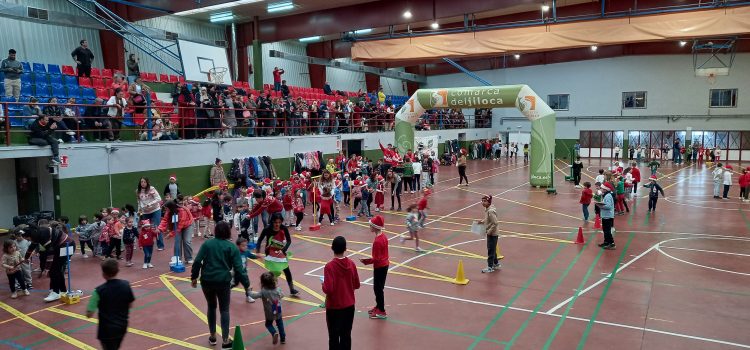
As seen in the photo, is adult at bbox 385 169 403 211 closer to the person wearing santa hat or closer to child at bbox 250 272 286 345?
the person wearing santa hat

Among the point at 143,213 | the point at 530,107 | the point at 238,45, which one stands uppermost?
the point at 238,45

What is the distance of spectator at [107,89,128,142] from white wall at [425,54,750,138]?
A: 40390 millimetres

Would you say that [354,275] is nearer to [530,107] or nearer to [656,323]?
[656,323]

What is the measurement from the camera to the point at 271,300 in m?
7.13

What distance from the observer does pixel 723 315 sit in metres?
8.60

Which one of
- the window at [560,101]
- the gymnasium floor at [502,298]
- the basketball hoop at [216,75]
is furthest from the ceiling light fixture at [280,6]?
the window at [560,101]

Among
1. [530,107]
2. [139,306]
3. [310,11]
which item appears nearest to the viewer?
[139,306]

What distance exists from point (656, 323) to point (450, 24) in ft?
105

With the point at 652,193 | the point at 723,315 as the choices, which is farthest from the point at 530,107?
the point at 723,315

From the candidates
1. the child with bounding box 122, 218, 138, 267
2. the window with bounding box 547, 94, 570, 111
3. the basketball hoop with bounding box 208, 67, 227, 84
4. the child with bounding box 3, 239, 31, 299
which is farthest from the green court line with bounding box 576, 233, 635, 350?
the window with bounding box 547, 94, 570, 111

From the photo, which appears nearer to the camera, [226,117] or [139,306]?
[139,306]

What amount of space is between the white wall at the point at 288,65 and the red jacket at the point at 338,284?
2911 cm

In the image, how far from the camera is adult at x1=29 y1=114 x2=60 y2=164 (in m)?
14.1

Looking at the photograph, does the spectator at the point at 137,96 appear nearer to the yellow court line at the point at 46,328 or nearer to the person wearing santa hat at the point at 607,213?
the yellow court line at the point at 46,328
